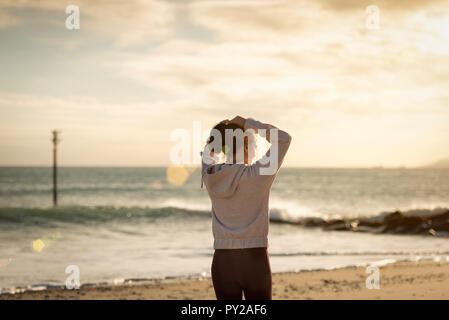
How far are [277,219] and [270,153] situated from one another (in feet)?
86.1

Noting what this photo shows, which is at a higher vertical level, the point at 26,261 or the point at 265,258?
the point at 265,258

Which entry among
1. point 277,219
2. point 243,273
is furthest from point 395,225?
point 243,273

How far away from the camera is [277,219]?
28.5 meters

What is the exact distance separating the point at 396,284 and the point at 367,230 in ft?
43.9

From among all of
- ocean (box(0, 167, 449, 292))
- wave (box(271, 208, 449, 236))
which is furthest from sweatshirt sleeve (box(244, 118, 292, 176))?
wave (box(271, 208, 449, 236))

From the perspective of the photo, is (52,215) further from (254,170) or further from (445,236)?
(254,170)

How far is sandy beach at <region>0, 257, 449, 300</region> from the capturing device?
8969 mm

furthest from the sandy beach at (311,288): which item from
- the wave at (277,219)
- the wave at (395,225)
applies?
the wave at (277,219)

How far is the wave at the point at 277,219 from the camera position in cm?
2177

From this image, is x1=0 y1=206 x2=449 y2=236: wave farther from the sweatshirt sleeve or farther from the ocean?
the sweatshirt sleeve

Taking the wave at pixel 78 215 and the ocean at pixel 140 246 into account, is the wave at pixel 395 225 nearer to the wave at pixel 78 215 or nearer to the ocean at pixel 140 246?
the ocean at pixel 140 246

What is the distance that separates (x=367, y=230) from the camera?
2267 centimetres
